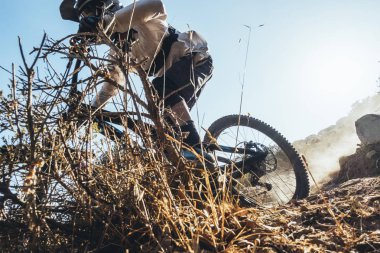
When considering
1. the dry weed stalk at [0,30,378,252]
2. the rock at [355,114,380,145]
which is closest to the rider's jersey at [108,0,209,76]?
the dry weed stalk at [0,30,378,252]

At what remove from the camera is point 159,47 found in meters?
2.36

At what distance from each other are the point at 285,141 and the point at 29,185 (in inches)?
115

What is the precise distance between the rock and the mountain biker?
18.6 feet

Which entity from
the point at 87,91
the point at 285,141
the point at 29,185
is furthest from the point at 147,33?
→ the point at 29,185

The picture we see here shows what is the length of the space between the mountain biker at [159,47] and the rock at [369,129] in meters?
5.67

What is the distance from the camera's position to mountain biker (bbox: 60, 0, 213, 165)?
7.71 ft

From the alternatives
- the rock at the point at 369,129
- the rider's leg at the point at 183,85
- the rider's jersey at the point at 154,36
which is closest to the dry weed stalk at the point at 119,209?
the rider's leg at the point at 183,85

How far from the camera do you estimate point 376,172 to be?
6008 millimetres

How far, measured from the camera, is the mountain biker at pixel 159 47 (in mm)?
2350

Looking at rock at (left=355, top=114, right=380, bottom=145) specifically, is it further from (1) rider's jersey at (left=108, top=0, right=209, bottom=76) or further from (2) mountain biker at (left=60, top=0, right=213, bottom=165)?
(1) rider's jersey at (left=108, top=0, right=209, bottom=76)

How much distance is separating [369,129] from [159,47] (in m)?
6.69

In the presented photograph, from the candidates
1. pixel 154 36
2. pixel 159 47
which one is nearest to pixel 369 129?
pixel 154 36

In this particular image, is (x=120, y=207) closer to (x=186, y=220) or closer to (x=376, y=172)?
(x=186, y=220)

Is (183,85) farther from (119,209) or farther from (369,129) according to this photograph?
(369,129)
